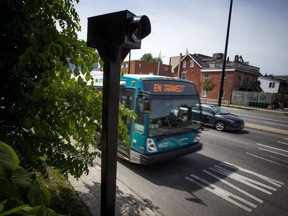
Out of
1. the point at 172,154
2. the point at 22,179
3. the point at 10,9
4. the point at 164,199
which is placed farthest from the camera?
the point at 172,154

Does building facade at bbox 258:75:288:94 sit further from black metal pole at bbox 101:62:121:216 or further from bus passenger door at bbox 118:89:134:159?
black metal pole at bbox 101:62:121:216

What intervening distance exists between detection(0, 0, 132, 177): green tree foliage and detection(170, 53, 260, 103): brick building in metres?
37.5

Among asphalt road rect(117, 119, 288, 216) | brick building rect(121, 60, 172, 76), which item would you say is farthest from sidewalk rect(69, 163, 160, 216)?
brick building rect(121, 60, 172, 76)

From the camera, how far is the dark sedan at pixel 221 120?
11539mm

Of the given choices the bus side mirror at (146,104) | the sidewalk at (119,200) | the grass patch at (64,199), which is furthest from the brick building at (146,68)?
the grass patch at (64,199)

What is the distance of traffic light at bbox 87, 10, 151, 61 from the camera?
1715 millimetres

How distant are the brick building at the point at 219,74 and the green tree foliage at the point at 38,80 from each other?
3750 cm

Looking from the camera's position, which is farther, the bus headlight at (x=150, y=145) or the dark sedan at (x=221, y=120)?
the dark sedan at (x=221, y=120)

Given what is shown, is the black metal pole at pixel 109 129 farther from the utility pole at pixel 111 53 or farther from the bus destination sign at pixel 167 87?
the bus destination sign at pixel 167 87

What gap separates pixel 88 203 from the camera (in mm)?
3629

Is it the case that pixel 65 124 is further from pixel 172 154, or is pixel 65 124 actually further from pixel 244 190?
pixel 244 190

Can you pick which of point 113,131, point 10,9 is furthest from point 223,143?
point 10,9

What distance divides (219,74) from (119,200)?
39.2 metres

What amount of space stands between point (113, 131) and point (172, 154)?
392 cm
